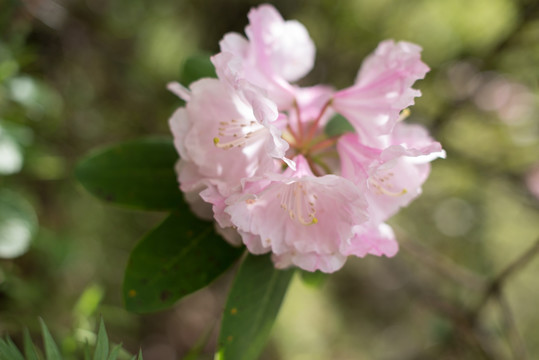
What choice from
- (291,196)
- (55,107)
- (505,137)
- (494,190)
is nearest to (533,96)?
(505,137)

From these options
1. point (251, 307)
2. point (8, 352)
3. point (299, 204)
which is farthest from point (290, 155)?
point (8, 352)

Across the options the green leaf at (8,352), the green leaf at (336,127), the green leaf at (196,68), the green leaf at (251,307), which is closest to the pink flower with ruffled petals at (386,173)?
the green leaf at (336,127)

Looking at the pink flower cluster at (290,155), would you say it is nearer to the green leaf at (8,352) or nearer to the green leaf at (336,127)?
the green leaf at (336,127)

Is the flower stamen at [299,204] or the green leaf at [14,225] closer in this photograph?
the flower stamen at [299,204]

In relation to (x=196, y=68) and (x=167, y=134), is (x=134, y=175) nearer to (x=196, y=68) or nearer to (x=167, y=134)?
(x=196, y=68)

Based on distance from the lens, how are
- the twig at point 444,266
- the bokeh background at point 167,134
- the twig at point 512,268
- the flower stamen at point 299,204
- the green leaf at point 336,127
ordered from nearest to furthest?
the flower stamen at point 299,204
the green leaf at point 336,127
the twig at point 512,268
the twig at point 444,266
the bokeh background at point 167,134

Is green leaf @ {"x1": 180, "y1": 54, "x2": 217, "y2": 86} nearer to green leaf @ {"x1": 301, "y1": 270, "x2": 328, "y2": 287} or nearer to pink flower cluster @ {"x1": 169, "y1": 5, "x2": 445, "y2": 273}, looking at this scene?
pink flower cluster @ {"x1": 169, "y1": 5, "x2": 445, "y2": 273}
